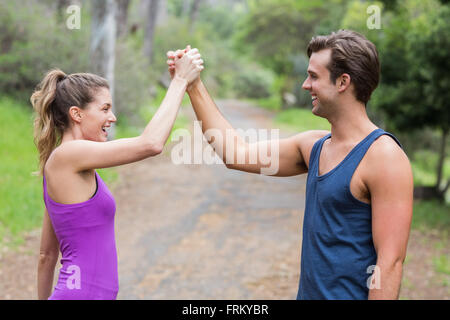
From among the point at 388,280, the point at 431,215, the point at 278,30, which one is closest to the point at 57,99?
the point at 388,280

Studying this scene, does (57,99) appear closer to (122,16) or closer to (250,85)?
(122,16)

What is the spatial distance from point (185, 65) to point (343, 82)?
92 centimetres

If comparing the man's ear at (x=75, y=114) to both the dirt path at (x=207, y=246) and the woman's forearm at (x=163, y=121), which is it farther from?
the dirt path at (x=207, y=246)

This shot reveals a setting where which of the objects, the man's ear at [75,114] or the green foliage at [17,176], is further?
the green foliage at [17,176]

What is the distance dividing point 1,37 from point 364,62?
1317 cm

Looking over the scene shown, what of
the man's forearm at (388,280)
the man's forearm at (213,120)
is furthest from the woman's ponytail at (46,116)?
the man's forearm at (388,280)

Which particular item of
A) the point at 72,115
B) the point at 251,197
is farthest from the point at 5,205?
the point at 72,115

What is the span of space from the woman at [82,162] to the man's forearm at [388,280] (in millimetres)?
1126

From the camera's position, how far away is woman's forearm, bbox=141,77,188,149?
227cm

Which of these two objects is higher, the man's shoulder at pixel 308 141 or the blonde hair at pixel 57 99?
the blonde hair at pixel 57 99

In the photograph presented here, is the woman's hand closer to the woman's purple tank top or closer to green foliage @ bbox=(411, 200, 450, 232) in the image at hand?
the woman's purple tank top

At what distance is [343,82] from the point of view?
218cm

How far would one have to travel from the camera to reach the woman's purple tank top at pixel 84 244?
2.27 metres

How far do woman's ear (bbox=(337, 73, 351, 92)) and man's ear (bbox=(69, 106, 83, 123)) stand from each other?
4.05 feet
